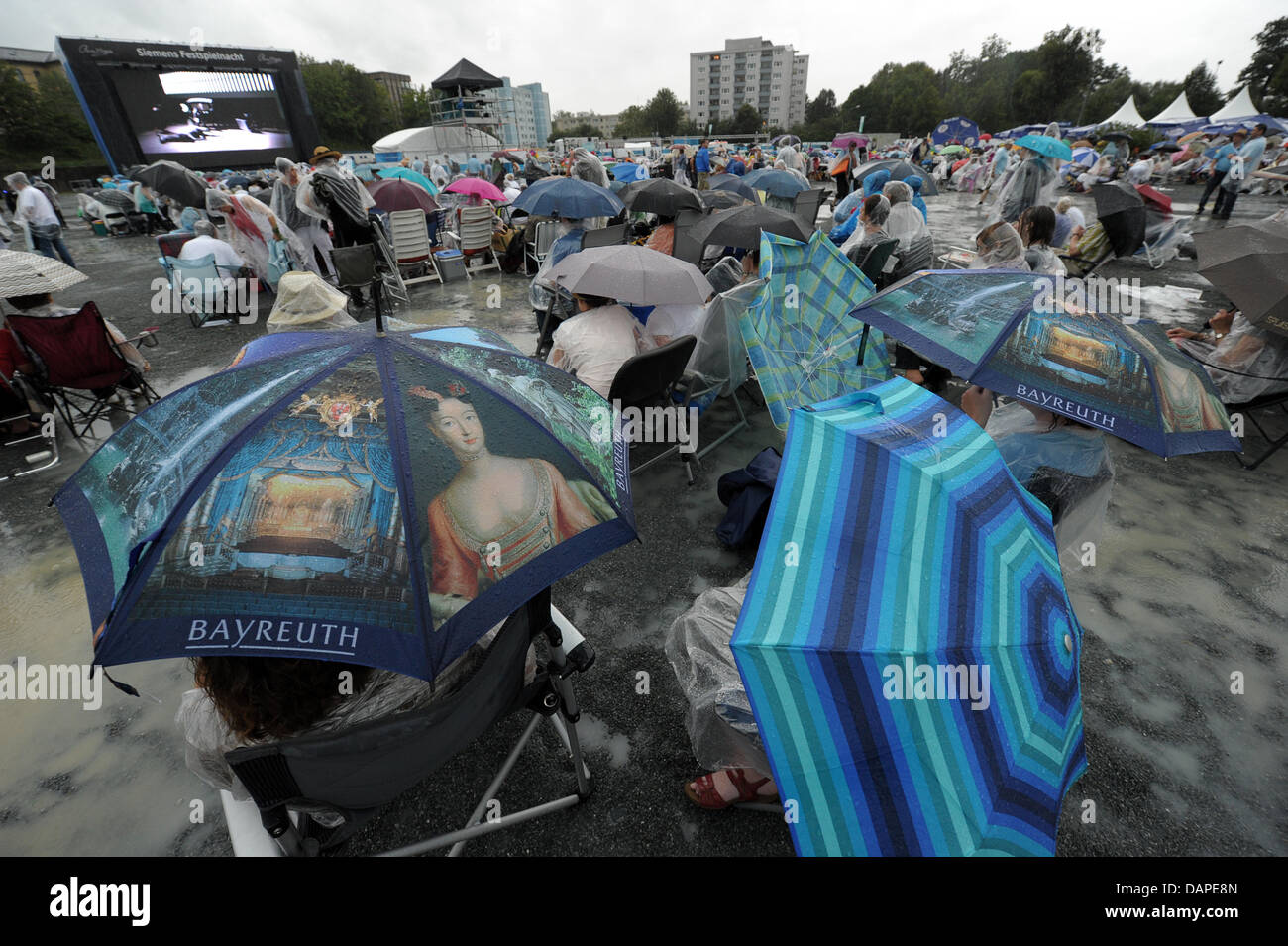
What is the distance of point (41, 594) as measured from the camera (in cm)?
323

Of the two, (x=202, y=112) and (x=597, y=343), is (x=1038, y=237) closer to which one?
(x=597, y=343)

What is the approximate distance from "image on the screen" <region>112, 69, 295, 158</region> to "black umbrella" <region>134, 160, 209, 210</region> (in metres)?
24.8

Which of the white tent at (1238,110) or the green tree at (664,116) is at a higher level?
the green tree at (664,116)

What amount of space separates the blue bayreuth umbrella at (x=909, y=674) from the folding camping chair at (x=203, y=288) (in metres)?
9.29

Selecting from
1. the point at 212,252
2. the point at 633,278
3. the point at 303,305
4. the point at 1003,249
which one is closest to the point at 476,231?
the point at 212,252

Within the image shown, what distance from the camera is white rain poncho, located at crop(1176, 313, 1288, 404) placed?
14.4 feet

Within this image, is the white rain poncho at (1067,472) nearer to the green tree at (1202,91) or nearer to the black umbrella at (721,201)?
the black umbrella at (721,201)

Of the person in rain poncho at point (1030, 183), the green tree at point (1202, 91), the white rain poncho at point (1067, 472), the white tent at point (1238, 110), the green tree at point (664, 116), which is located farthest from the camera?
the green tree at point (664, 116)

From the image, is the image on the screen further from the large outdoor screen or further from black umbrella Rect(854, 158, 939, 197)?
black umbrella Rect(854, 158, 939, 197)

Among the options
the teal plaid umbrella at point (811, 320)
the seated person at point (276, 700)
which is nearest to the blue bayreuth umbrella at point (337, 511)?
the seated person at point (276, 700)

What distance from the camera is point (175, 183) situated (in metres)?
11.9

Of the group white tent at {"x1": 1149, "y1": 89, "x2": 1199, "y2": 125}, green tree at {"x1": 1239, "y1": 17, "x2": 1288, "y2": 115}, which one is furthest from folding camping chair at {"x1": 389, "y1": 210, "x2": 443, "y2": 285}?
green tree at {"x1": 1239, "y1": 17, "x2": 1288, "y2": 115}

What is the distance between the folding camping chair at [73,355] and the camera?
4156 millimetres

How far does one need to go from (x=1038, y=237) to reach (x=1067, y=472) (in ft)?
11.9
